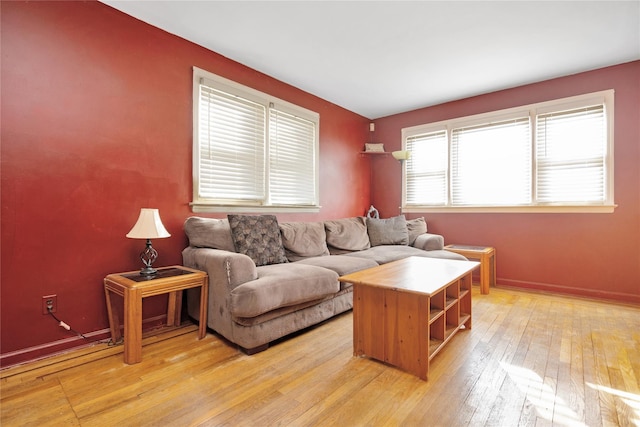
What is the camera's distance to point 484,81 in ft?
12.0

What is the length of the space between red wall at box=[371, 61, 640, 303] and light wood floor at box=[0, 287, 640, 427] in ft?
4.08

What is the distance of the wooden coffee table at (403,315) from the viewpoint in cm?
173

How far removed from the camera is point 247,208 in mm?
3227

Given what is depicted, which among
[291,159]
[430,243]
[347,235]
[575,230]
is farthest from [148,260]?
[575,230]

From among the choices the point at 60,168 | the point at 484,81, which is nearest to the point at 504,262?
the point at 484,81

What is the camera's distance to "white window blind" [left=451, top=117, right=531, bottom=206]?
3760 millimetres

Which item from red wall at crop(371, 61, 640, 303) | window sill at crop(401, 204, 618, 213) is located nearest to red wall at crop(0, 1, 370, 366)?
window sill at crop(401, 204, 618, 213)

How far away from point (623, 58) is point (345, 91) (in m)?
2.93

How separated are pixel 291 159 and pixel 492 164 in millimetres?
2657

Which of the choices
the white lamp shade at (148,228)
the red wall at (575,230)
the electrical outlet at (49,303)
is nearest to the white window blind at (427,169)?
the red wall at (575,230)

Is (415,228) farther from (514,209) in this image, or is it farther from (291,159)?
(291,159)

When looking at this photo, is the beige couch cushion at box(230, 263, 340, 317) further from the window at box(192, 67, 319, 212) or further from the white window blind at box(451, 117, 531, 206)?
the white window blind at box(451, 117, 531, 206)

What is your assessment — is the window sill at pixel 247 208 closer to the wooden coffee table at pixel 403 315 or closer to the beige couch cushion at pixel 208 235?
the beige couch cushion at pixel 208 235

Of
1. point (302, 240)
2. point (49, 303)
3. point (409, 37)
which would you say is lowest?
point (49, 303)
